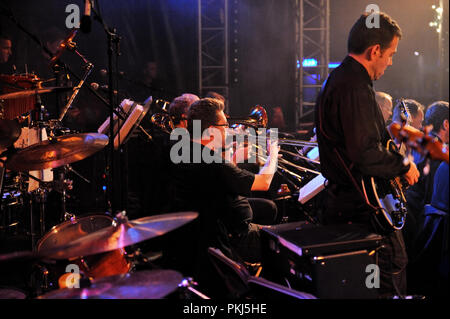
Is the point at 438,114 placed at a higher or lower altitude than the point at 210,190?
higher

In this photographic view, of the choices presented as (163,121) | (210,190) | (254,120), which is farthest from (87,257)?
(163,121)

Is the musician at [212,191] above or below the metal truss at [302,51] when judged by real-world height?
below

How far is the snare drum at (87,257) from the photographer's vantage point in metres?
2.31

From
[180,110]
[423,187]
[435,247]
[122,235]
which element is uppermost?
[180,110]

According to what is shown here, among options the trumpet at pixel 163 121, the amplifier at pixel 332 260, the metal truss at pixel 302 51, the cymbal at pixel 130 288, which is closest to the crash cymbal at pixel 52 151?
the cymbal at pixel 130 288

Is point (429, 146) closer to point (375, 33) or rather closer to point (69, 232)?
point (375, 33)

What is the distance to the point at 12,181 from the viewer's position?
4.14 meters

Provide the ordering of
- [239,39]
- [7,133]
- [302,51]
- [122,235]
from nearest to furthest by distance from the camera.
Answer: [122,235], [7,133], [302,51], [239,39]

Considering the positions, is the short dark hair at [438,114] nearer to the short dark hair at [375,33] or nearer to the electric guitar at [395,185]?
the electric guitar at [395,185]

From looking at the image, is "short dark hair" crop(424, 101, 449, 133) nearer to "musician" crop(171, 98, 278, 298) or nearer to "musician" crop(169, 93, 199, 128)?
Result: "musician" crop(171, 98, 278, 298)

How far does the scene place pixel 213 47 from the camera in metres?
8.58

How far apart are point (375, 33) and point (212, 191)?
141cm

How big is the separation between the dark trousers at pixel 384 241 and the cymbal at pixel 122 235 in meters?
0.92
